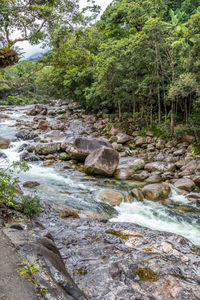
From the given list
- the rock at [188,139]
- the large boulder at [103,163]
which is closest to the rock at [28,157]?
the large boulder at [103,163]

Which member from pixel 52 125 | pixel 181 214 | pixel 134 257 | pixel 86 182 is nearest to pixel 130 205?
pixel 181 214

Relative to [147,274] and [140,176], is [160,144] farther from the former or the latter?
[147,274]

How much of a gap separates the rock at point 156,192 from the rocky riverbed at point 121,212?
44mm

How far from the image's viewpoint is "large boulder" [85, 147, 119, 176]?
11664 millimetres

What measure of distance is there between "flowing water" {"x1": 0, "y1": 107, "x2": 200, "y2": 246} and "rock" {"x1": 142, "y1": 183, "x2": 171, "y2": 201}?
298mm

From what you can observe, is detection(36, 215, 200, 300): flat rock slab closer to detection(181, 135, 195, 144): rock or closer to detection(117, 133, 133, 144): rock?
detection(181, 135, 195, 144): rock

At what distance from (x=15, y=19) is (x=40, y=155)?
1031 cm

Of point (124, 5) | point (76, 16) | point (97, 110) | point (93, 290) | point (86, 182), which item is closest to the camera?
point (93, 290)

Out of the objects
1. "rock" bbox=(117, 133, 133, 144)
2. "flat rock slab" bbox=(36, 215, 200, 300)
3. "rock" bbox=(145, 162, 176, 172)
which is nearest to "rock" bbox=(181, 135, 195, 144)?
"rock" bbox=(145, 162, 176, 172)

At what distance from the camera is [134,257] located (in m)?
4.51

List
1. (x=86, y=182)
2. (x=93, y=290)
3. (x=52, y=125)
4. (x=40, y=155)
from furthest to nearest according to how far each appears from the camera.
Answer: (x=52, y=125)
(x=40, y=155)
(x=86, y=182)
(x=93, y=290)

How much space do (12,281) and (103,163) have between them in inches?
360

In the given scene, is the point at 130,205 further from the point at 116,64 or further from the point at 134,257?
the point at 116,64

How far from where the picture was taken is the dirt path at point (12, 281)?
258 centimetres
